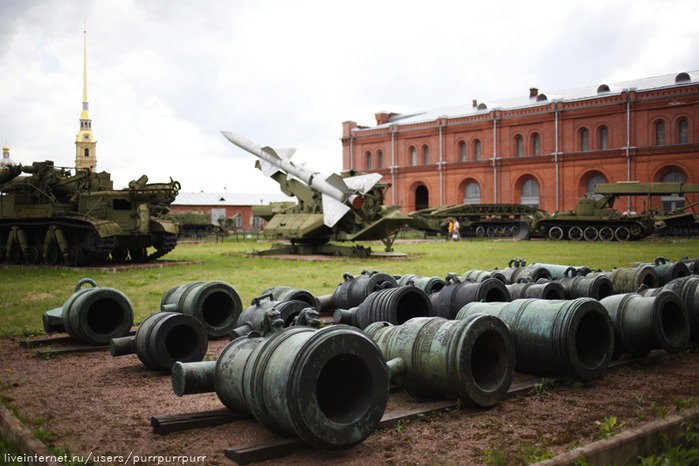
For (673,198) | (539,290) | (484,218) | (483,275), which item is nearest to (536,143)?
(673,198)

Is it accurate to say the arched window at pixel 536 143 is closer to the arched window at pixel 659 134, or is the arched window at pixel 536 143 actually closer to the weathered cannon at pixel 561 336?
the arched window at pixel 659 134

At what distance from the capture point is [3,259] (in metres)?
17.6

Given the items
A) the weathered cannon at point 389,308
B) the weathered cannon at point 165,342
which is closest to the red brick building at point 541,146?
the weathered cannon at point 389,308

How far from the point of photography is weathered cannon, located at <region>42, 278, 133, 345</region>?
6547mm

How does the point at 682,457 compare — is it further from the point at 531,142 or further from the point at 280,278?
the point at 531,142

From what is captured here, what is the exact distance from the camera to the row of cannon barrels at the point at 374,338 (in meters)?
3.58

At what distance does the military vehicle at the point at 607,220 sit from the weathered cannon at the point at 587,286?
2308 centimetres

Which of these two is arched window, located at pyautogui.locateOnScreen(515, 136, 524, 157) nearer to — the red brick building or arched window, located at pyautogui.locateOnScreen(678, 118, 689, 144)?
the red brick building

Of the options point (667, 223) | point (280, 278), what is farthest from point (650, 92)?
point (280, 278)

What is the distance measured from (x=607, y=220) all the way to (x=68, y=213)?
23.8m

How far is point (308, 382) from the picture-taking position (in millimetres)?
3424

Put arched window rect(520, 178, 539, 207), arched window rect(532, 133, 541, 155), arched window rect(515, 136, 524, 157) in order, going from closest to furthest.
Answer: arched window rect(532, 133, 541, 155)
arched window rect(520, 178, 539, 207)
arched window rect(515, 136, 524, 157)

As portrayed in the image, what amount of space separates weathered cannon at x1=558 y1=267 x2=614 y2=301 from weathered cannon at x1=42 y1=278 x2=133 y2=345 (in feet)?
16.9

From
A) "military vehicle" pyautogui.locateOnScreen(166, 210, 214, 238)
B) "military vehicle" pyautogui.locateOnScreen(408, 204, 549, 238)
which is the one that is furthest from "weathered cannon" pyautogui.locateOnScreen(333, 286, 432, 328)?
"military vehicle" pyautogui.locateOnScreen(166, 210, 214, 238)
